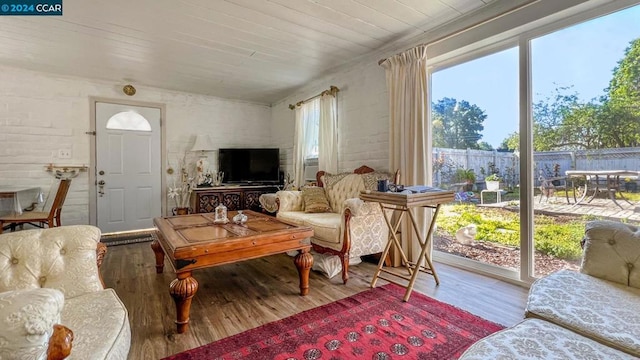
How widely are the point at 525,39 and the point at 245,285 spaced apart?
3.10 m

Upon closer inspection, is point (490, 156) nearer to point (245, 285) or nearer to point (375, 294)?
point (375, 294)

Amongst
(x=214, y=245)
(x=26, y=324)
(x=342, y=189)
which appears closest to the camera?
(x=26, y=324)

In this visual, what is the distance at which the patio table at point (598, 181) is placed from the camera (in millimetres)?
2006

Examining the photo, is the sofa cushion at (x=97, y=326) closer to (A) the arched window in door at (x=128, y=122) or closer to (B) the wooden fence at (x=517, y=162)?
(B) the wooden fence at (x=517, y=162)

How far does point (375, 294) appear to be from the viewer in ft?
7.40

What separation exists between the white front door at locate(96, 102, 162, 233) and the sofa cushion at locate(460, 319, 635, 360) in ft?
16.2

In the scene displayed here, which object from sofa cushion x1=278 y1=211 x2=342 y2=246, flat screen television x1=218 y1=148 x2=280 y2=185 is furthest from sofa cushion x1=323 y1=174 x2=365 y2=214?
flat screen television x1=218 y1=148 x2=280 y2=185

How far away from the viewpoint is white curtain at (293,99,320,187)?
14.6ft

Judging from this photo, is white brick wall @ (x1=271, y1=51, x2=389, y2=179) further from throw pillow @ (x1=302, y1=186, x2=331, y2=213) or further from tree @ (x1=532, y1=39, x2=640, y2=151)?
tree @ (x1=532, y1=39, x2=640, y2=151)

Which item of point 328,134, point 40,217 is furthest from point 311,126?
point 40,217

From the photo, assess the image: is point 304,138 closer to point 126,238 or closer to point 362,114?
point 362,114

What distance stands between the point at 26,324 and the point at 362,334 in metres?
1.49

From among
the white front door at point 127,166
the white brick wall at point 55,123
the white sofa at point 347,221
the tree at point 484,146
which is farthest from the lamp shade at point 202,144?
the tree at point 484,146

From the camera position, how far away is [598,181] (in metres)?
2.10
